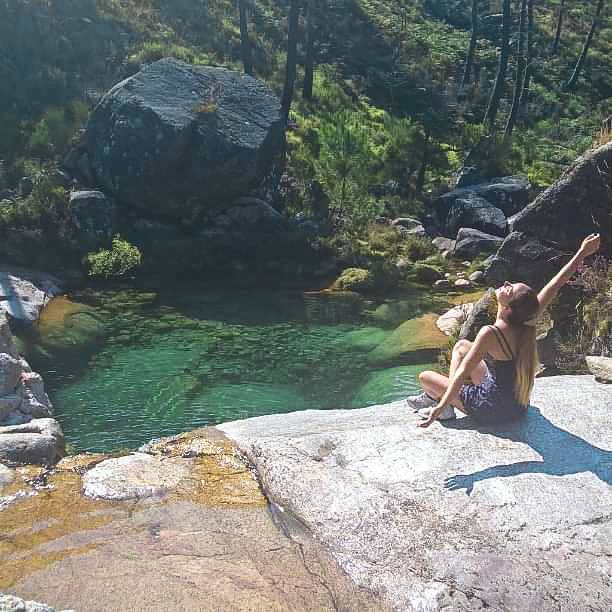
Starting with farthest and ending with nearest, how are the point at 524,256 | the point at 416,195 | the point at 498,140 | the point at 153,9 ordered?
1. the point at 153,9
2. the point at 498,140
3. the point at 416,195
4. the point at 524,256

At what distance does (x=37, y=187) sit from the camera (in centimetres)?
1664

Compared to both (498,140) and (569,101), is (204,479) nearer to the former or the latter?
(498,140)

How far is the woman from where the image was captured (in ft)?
16.3

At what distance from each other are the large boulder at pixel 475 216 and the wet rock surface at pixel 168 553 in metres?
17.4

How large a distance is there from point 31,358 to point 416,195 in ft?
54.6

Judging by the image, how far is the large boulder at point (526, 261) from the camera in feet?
30.1

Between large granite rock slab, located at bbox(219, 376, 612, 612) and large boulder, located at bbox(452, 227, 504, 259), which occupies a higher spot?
large granite rock slab, located at bbox(219, 376, 612, 612)

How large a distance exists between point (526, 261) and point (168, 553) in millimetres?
7224

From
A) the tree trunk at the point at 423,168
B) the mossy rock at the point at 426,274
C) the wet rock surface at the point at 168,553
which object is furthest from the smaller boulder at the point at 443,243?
the wet rock surface at the point at 168,553

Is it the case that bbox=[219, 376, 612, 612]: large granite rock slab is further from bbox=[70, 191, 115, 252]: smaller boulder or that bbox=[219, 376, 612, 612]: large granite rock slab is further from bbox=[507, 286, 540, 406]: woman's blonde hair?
bbox=[70, 191, 115, 252]: smaller boulder

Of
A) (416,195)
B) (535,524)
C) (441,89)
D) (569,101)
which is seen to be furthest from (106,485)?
(569,101)

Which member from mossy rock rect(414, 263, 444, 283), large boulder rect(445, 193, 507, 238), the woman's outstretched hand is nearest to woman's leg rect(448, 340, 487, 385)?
the woman's outstretched hand

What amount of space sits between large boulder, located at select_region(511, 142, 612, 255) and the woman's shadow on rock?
13.7 feet

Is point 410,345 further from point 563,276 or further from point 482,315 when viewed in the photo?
point 563,276
